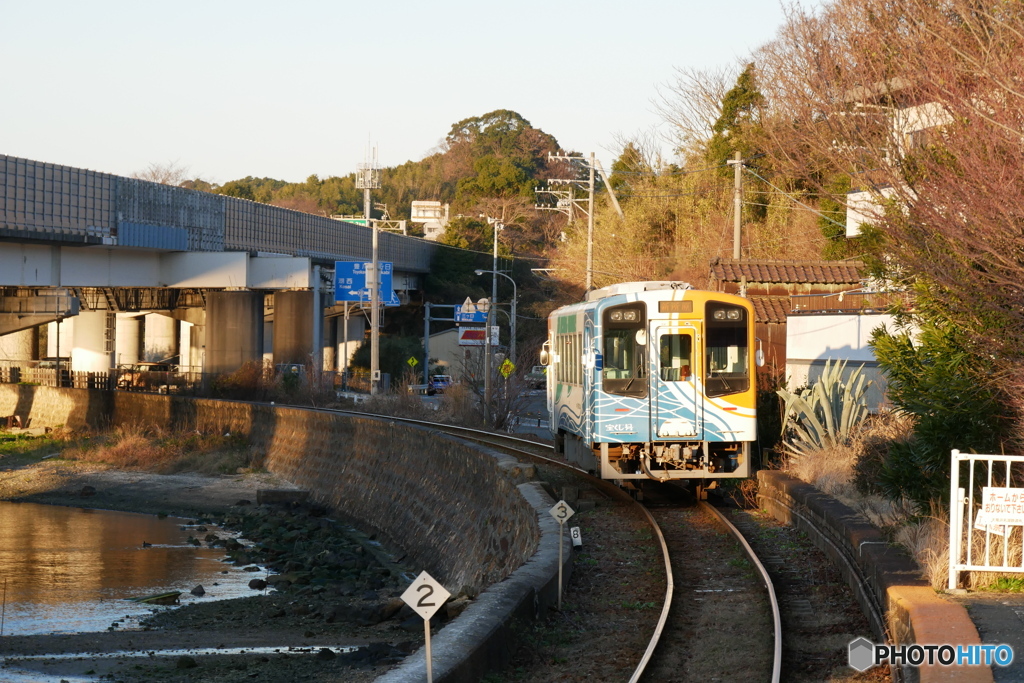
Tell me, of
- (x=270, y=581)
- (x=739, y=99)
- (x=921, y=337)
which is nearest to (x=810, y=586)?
(x=921, y=337)

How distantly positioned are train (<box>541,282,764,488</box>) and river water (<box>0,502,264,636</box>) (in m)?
8.48

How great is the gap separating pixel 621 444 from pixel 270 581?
854 centimetres

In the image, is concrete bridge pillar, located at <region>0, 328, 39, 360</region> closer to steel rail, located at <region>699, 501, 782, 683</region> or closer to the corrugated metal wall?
the corrugated metal wall

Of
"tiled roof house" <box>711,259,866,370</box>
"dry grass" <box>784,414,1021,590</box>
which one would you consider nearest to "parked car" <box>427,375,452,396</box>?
"tiled roof house" <box>711,259,866,370</box>

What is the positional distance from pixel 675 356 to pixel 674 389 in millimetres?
481

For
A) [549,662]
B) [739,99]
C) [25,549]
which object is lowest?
[25,549]

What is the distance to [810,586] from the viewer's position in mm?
11539

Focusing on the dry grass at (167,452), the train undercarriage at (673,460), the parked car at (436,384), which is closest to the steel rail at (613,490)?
the train undercarriage at (673,460)

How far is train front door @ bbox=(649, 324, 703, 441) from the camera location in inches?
650

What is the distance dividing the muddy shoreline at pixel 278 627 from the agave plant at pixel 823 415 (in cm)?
681

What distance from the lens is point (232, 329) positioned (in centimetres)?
4297

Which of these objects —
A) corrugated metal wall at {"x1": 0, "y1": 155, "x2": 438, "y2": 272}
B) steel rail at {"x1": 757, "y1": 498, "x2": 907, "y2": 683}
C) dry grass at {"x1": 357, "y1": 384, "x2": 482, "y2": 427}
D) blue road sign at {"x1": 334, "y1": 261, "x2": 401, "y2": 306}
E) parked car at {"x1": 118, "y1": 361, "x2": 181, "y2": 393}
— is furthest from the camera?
blue road sign at {"x1": 334, "y1": 261, "x2": 401, "y2": 306}

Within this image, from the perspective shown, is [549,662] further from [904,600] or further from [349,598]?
[349,598]

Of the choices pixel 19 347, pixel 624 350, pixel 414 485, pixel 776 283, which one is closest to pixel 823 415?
pixel 624 350
